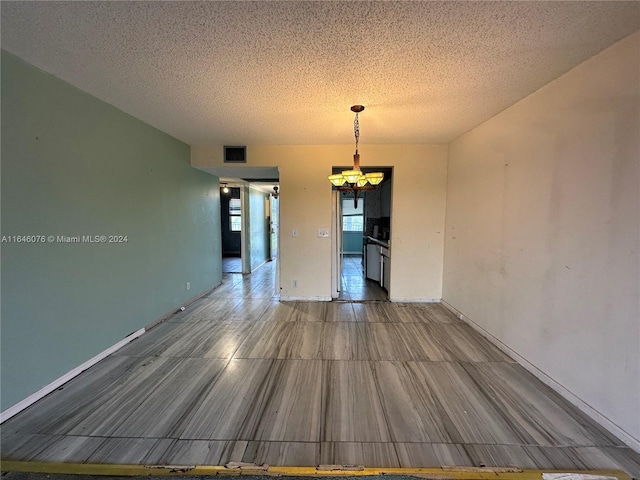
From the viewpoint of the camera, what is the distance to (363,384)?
2.11m

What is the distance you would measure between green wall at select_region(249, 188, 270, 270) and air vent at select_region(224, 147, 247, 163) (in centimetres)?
252

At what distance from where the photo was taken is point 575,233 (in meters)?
1.88

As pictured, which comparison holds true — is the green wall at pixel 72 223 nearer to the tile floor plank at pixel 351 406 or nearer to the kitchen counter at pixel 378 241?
the tile floor plank at pixel 351 406

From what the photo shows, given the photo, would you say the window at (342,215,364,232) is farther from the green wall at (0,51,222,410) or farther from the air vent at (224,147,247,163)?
the green wall at (0,51,222,410)

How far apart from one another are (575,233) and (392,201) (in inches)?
94.7

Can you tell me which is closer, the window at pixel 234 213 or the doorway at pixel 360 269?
the doorway at pixel 360 269

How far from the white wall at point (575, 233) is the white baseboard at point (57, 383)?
13.0ft

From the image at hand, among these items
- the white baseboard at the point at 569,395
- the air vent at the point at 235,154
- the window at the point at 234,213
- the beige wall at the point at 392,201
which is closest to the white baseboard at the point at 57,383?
the beige wall at the point at 392,201

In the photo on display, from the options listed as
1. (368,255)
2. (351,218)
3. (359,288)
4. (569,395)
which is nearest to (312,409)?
(569,395)

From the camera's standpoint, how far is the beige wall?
13.2 feet

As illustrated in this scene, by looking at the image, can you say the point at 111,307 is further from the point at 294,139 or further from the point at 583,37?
the point at 583,37

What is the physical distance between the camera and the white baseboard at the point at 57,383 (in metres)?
1.73

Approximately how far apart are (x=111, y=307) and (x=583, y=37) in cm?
434

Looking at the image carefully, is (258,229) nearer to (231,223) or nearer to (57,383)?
(231,223)
